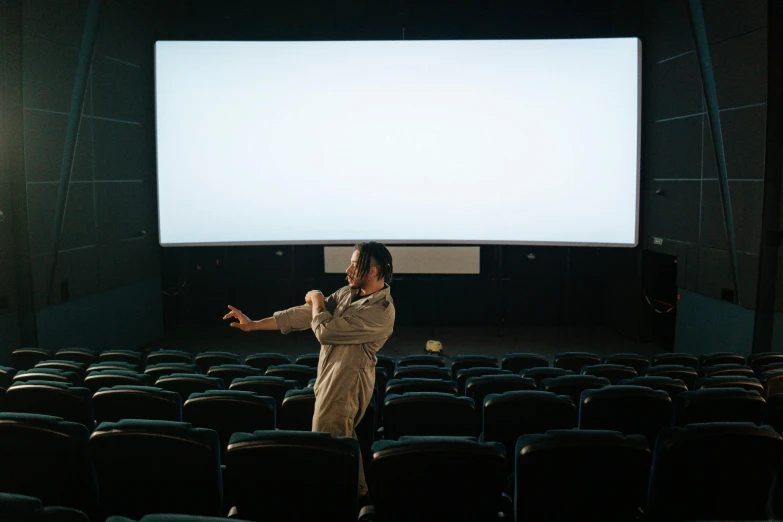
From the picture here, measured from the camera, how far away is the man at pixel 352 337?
3.38 meters

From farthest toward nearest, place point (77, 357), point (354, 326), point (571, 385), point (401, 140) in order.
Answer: point (401, 140) → point (77, 357) → point (571, 385) → point (354, 326)

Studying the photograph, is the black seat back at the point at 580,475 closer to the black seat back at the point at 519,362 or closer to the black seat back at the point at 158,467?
the black seat back at the point at 158,467

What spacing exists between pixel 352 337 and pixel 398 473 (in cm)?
104

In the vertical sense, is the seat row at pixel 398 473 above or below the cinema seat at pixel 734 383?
above

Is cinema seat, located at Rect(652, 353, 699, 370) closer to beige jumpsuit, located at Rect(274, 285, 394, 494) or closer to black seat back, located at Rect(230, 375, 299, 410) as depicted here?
black seat back, located at Rect(230, 375, 299, 410)

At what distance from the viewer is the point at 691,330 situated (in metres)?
9.13

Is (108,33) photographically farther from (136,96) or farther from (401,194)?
(401,194)

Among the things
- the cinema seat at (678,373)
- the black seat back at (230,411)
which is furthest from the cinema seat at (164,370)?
the cinema seat at (678,373)

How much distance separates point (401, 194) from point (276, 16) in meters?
3.90

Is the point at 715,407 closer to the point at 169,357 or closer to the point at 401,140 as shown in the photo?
the point at 169,357

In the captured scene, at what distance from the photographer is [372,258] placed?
3.46 meters

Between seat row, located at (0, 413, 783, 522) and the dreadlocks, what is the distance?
3.74 ft

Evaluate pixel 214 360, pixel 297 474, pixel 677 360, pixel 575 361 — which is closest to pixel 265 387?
pixel 297 474

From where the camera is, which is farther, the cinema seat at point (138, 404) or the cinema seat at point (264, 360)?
the cinema seat at point (264, 360)
